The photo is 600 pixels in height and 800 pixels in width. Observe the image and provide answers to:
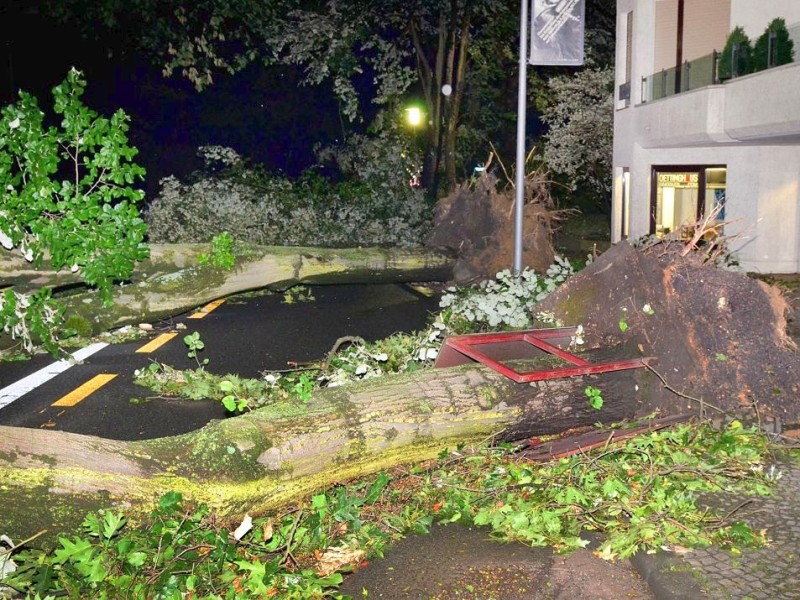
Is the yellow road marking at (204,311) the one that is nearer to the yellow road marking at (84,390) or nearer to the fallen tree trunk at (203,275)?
the fallen tree trunk at (203,275)

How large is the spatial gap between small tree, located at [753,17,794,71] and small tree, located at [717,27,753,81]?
313mm

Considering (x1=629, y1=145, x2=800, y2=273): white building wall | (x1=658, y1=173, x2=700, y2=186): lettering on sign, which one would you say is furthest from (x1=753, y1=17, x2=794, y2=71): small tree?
(x1=658, y1=173, x2=700, y2=186): lettering on sign

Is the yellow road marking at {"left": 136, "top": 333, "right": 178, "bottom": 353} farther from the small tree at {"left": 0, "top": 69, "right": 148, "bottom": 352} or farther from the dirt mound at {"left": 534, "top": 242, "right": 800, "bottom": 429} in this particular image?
the dirt mound at {"left": 534, "top": 242, "right": 800, "bottom": 429}

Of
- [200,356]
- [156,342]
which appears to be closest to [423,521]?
[200,356]

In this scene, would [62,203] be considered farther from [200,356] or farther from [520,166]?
[520,166]

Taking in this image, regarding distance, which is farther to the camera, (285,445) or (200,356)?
(200,356)

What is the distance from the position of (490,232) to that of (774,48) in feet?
20.6

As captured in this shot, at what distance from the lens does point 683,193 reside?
19984 mm

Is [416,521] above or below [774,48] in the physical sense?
below

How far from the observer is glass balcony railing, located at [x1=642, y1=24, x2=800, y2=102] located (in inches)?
657

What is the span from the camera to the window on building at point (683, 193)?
18.7 meters

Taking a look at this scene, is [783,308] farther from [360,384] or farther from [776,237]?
[776,237]

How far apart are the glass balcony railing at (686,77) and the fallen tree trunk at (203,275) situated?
7.41 metres

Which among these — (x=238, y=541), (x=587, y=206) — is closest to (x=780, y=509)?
(x=238, y=541)
